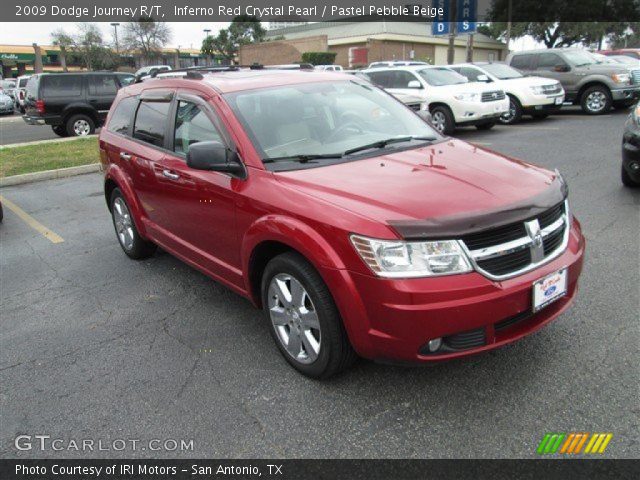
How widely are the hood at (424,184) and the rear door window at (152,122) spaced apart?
169 cm

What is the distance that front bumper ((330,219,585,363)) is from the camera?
260 cm

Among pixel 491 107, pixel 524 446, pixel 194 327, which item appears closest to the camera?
pixel 524 446

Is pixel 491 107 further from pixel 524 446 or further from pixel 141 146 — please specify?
pixel 524 446

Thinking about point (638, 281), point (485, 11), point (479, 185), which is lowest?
point (638, 281)

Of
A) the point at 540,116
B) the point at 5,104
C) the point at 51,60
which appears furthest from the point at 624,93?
the point at 51,60

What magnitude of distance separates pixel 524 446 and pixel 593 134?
1105 centimetres

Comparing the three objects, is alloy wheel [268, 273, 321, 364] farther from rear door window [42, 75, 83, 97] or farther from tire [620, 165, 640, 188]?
rear door window [42, 75, 83, 97]

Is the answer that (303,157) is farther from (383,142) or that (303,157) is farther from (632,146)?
(632,146)

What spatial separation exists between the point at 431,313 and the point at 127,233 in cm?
389

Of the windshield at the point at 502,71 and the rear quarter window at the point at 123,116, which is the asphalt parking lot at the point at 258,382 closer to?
the rear quarter window at the point at 123,116

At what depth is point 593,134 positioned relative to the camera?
11906 millimetres

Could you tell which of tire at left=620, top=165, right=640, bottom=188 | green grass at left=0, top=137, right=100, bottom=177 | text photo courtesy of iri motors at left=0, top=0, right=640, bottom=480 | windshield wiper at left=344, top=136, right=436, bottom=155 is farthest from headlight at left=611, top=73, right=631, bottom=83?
windshield wiper at left=344, top=136, right=436, bottom=155

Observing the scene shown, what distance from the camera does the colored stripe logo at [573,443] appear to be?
255 centimetres

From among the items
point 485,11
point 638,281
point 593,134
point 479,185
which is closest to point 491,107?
point 593,134
